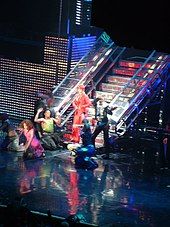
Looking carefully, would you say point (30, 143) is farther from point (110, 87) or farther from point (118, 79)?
point (118, 79)

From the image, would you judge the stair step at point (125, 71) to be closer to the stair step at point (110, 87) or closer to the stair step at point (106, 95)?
the stair step at point (110, 87)

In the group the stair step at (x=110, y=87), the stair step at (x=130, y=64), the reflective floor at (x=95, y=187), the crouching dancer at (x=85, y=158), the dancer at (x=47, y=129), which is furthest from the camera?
the stair step at (x=130, y=64)

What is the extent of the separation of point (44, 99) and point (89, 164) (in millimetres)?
3462

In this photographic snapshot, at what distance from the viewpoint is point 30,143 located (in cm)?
1517

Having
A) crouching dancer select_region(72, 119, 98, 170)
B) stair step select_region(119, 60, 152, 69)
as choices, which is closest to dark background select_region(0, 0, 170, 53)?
crouching dancer select_region(72, 119, 98, 170)

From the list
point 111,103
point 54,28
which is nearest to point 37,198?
point 111,103

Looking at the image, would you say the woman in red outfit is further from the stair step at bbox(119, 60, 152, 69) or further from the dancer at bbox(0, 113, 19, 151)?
the stair step at bbox(119, 60, 152, 69)

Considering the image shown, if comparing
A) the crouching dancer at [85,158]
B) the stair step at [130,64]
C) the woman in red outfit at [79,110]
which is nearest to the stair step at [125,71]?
the stair step at [130,64]

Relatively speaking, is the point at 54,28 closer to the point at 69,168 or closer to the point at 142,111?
the point at 142,111

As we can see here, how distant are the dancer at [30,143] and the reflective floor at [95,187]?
26 centimetres

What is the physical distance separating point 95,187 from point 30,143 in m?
3.03

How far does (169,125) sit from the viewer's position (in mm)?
15773

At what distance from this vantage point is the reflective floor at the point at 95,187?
35.7ft

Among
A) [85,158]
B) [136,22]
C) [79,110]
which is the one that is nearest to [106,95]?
[79,110]
